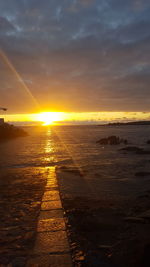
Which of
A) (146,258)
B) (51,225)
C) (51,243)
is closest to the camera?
(146,258)

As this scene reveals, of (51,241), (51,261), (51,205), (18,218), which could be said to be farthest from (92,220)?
(51,261)

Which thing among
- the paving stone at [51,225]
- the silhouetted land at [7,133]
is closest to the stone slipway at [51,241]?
the paving stone at [51,225]

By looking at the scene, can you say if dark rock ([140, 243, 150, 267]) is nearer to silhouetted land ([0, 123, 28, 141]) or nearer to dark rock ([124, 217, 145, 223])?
dark rock ([124, 217, 145, 223])

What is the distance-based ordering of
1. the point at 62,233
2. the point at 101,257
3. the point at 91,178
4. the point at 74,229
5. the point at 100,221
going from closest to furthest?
the point at 101,257
the point at 62,233
the point at 74,229
the point at 100,221
the point at 91,178

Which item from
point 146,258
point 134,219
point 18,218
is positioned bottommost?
point 18,218

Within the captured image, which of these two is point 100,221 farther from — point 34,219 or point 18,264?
point 18,264

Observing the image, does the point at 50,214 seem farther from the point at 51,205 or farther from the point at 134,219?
the point at 134,219

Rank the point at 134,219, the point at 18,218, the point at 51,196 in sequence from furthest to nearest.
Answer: the point at 51,196 → the point at 18,218 → the point at 134,219

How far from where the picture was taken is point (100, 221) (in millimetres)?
6223

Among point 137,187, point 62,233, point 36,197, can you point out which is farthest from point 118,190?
point 62,233

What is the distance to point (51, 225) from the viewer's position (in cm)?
562

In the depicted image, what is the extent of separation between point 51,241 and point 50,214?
5.10ft

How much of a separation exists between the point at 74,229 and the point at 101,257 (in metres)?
1.33

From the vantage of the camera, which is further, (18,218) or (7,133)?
(7,133)
